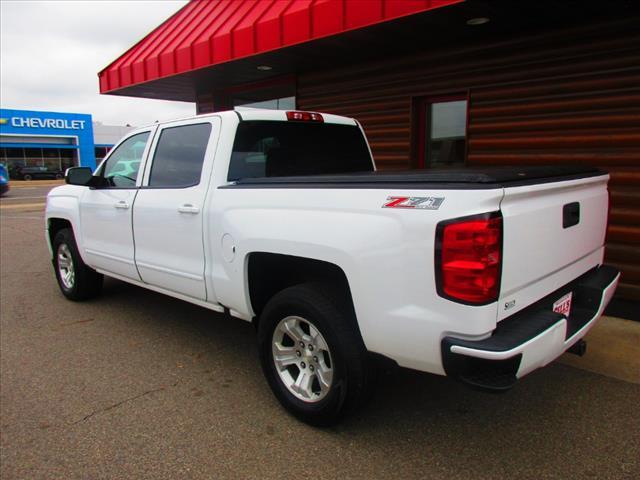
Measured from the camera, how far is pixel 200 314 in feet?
17.1

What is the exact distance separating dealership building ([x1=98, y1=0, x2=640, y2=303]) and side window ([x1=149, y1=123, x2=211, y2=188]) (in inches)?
93.5

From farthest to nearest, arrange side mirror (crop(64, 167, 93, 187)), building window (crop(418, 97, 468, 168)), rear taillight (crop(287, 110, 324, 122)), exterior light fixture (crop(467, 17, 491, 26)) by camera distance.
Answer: building window (crop(418, 97, 468, 168)) < exterior light fixture (crop(467, 17, 491, 26)) < side mirror (crop(64, 167, 93, 187)) < rear taillight (crop(287, 110, 324, 122))

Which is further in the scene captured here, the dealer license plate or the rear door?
the rear door

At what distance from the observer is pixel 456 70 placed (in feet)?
20.1

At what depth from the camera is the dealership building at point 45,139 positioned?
39.5m

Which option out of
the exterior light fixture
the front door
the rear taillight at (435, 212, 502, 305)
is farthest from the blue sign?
the rear taillight at (435, 212, 502, 305)

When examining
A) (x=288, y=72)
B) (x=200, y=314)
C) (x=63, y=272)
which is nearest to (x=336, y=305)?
(x=200, y=314)

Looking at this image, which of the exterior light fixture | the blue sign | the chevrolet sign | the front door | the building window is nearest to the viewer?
the front door

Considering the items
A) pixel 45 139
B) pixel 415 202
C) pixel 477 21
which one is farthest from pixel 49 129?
pixel 415 202

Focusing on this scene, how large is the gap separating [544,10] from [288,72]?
14.4ft

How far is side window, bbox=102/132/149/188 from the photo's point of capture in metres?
4.50

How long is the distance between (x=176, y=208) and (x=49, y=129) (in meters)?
44.8

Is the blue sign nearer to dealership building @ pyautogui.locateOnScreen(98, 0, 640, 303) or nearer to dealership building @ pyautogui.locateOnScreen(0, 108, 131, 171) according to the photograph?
dealership building @ pyautogui.locateOnScreen(0, 108, 131, 171)

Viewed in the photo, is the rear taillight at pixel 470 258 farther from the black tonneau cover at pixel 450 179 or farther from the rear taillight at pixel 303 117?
the rear taillight at pixel 303 117
